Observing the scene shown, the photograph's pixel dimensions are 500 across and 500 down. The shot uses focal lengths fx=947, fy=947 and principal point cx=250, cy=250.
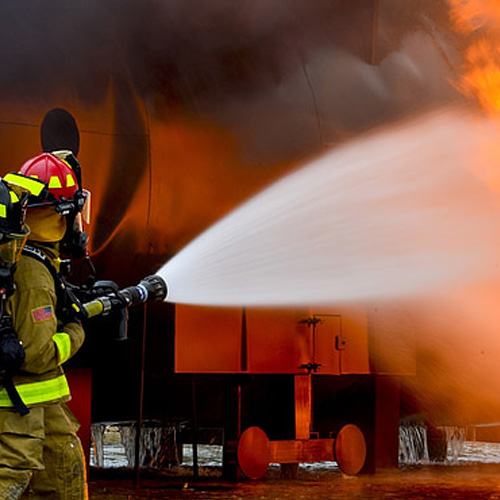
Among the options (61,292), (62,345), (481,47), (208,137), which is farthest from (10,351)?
(481,47)

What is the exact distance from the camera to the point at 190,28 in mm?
6406

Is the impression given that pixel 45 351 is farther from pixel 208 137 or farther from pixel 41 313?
pixel 208 137

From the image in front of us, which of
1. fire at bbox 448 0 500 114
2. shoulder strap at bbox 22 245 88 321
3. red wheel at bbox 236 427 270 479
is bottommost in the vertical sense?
red wheel at bbox 236 427 270 479

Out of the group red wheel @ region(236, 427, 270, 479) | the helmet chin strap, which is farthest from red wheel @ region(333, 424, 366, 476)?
the helmet chin strap

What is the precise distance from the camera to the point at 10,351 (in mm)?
3514

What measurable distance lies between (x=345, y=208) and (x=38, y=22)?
9.06 feet

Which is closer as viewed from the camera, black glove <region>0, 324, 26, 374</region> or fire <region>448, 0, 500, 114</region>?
black glove <region>0, 324, 26, 374</region>

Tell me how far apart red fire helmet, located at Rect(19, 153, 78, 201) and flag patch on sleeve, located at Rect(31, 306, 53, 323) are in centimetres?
59

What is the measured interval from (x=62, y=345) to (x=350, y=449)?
3951 mm

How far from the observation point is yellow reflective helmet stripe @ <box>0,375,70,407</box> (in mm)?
3688

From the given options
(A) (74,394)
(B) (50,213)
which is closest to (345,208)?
(A) (74,394)

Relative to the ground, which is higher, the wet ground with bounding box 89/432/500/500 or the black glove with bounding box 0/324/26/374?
A: the black glove with bounding box 0/324/26/374

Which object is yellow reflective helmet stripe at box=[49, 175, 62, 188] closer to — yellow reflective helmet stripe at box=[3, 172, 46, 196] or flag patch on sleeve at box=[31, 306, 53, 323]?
yellow reflective helmet stripe at box=[3, 172, 46, 196]

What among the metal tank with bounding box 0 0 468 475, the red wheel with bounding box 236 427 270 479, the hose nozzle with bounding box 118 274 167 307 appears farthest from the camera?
the red wheel with bounding box 236 427 270 479
